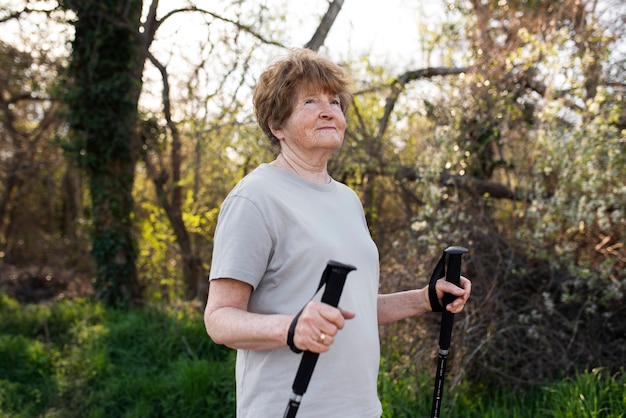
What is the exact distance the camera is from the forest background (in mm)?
4918

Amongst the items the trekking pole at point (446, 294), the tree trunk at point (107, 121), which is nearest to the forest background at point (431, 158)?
the tree trunk at point (107, 121)

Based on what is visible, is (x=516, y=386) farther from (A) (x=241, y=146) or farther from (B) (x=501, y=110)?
(A) (x=241, y=146)

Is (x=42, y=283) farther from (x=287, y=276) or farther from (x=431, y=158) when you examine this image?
(x=287, y=276)

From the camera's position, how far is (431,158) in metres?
6.01

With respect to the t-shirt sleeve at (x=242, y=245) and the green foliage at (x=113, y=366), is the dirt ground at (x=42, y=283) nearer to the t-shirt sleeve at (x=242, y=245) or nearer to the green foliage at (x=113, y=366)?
the green foliage at (x=113, y=366)

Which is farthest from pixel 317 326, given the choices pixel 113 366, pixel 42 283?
pixel 42 283

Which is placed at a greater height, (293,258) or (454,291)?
(293,258)

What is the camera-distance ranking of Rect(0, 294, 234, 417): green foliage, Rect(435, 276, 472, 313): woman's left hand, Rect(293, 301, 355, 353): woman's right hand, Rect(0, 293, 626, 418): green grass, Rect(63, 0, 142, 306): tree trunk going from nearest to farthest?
Rect(293, 301, 355, 353): woman's right hand
Rect(435, 276, 472, 313): woman's left hand
Rect(0, 293, 626, 418): green grass
Rect(0, 294, 234, 417): green foliage
Rect(63, 0, 142, 306): tree trunk

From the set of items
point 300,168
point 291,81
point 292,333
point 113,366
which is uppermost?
point 291,81

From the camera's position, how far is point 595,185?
487cm

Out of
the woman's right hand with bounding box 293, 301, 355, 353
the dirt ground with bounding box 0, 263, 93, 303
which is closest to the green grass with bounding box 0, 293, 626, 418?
the woman's right hand with bounding box 293, 301, 355, 353

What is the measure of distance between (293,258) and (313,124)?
1.59 ft

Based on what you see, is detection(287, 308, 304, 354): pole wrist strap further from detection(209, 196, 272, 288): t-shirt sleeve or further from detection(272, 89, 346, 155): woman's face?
detection(272, 89, 346, 155): woman's face

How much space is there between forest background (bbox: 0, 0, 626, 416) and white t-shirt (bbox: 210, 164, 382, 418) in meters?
2.71
